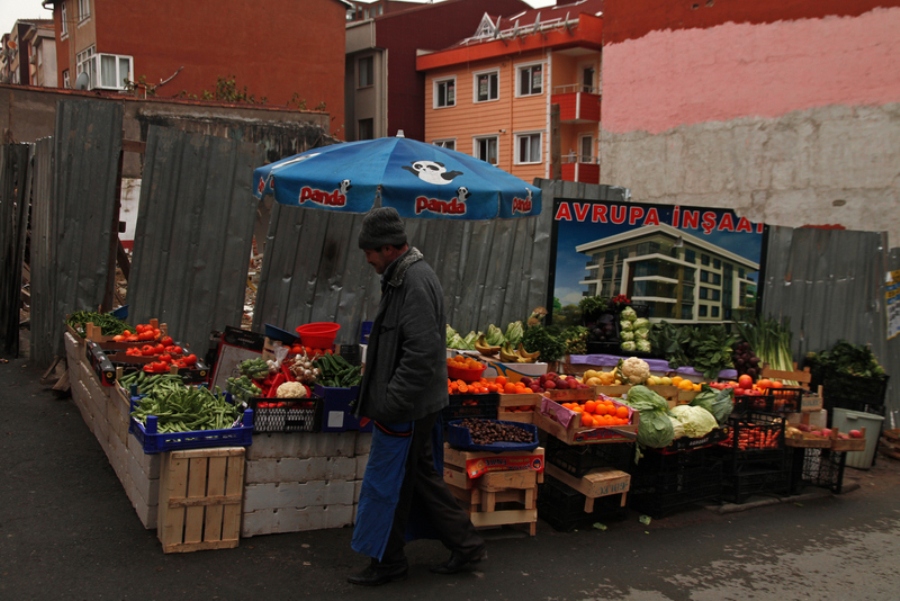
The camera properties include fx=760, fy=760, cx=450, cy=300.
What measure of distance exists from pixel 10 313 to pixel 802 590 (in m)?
10.4

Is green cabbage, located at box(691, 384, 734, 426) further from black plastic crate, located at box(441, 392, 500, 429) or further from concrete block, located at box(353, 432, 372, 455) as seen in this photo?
concrete block, located at box(353, 432, 372, 455)

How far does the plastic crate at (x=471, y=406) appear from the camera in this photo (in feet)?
20.2

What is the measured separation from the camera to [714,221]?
1031cm

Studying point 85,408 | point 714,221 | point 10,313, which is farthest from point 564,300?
point 10,313

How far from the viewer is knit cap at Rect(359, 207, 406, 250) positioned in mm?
4648

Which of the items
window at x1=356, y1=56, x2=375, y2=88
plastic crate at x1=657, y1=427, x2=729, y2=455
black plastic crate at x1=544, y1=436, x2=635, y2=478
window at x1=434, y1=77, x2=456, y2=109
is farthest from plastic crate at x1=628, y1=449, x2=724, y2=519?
window at x1=356, y1=56, x2=375, y2=88

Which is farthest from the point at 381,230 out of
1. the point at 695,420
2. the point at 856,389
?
the point at 856,389

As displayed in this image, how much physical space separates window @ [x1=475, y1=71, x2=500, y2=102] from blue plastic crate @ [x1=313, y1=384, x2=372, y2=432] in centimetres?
2894

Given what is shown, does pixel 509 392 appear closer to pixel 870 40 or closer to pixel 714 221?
pixel 714 221

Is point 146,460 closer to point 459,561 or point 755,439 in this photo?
point 459,561

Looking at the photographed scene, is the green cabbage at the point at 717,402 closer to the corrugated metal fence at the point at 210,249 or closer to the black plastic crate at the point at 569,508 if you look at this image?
the black plastic crate at the point at 569,508

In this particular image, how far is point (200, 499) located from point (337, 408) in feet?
3.62

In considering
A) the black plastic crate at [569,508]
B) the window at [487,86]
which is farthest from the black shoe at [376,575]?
the window at [487,86]

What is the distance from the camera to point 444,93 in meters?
35.3
